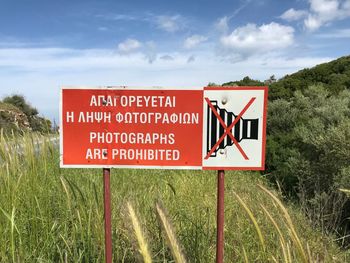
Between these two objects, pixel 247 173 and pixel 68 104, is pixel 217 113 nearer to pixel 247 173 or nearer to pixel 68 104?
pixel 68 104

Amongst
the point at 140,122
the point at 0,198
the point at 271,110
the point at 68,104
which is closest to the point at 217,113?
the point at 140,122

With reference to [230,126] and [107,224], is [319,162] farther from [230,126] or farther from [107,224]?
[107,224]

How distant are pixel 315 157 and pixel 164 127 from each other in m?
5.93

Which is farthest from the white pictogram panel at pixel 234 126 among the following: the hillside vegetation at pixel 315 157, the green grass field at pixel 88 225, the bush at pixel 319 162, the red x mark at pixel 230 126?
the bush at pixel 319 162

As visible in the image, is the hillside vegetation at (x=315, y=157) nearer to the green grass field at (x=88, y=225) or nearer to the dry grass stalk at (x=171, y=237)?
the green grass field at (x=88, y=225)

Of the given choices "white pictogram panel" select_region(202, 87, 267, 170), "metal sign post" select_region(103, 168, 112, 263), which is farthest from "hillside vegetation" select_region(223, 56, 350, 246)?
"metal sign post" select_region(103, 168, 112, 263)

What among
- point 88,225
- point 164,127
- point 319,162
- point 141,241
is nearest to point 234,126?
point 164,127

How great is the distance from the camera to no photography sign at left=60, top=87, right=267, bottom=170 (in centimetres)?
233

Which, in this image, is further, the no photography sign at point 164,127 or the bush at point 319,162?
the bush at point 319,162

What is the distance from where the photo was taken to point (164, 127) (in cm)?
236

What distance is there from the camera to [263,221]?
3889 mm

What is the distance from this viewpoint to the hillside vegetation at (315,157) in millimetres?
5457

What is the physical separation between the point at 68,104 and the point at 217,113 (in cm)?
81

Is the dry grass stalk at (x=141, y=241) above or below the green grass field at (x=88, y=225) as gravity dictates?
above
